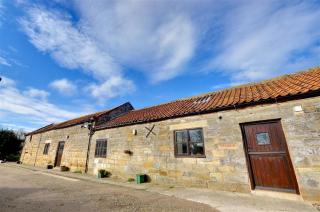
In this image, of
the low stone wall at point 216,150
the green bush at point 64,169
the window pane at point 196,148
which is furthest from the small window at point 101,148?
the window pane at point 196,148

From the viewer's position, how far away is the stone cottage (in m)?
5.54

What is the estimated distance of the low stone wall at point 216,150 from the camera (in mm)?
5398

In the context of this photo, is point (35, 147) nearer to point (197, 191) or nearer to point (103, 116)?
point (103, 116)

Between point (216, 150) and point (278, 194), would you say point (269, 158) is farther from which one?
point (216, 150)

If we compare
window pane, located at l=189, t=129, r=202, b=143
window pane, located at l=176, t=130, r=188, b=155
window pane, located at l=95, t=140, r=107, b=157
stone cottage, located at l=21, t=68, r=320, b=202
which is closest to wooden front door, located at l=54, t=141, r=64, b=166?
window pane, located at l=95, t=140, r=107, b=157

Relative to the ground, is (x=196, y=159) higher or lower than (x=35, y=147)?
lower

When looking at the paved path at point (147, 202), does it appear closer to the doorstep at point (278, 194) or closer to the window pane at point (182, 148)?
the doorstep at point (278, 194)

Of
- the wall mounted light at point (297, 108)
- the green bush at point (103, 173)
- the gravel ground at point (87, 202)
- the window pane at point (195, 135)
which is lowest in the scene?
the gravel ground at point (87, 202)

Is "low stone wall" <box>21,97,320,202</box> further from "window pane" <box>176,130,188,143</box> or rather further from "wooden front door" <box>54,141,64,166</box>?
"wooden front door" <box>54,141,64,166</box>

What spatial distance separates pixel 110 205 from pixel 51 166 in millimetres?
13782

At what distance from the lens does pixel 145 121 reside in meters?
9.69

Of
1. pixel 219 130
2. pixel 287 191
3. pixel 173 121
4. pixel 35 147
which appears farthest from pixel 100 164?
pixel 35 147

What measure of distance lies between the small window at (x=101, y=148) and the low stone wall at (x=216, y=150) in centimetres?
38

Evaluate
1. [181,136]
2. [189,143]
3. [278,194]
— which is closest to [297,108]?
[278,194]
